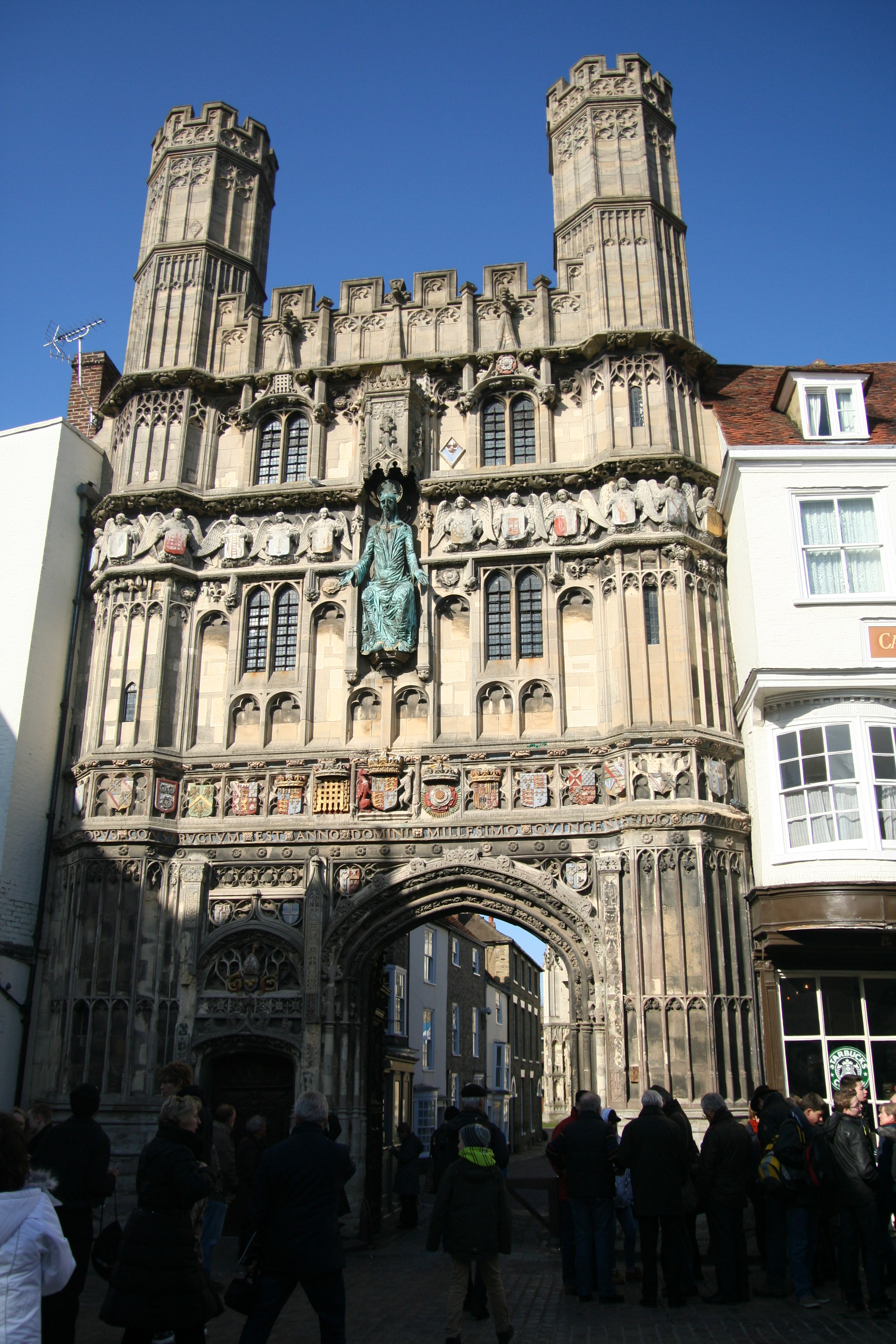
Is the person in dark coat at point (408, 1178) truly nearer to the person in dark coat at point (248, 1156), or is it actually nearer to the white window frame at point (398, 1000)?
the person in dark coat at point (248, 1156)

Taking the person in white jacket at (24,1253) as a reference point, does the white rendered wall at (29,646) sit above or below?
above

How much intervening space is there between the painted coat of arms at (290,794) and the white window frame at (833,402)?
10.5 meters

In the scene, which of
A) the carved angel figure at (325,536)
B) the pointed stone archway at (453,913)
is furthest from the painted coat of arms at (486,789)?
the carved angel figure at (325,536)

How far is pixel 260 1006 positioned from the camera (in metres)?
17.6

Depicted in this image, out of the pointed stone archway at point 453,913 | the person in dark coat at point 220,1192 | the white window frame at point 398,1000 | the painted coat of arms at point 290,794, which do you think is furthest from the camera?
the white window frame at point 398,1000

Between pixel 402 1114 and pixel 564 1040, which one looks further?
pixel 564 1040

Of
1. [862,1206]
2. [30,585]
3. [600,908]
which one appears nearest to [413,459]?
[30,585]

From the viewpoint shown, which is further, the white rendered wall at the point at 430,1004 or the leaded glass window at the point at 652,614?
the white rendered wall at the point at 430,1004

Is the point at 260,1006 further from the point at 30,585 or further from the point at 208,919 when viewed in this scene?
the point at 30,585

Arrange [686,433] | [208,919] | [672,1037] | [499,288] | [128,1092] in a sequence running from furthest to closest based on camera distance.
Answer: [499,288]
[686,433]
[208,919]
[128,1092]
[672,1037]

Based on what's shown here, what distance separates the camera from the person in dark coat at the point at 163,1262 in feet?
20.0

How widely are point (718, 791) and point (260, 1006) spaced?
7.91 m

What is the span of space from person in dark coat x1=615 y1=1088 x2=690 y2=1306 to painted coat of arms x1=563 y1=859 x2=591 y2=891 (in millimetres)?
6530

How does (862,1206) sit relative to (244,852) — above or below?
below
